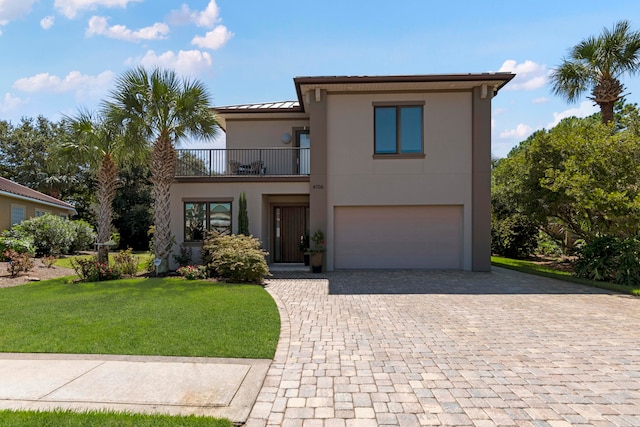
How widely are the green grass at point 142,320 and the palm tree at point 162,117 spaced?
11.1ft

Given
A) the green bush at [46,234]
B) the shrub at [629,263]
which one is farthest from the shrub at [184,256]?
the shrub at [629,263]

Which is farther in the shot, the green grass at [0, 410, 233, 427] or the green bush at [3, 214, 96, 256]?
the green bush at [3, 214, 96, 256]

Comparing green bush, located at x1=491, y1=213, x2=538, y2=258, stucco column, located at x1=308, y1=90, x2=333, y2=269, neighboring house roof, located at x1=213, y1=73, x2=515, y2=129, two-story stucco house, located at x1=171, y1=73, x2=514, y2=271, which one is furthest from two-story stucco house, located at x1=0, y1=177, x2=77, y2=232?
green bush, located at x1=491, y1=213, x2=538, y2=258

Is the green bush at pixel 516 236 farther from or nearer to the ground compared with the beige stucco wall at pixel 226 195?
nearer to the ground

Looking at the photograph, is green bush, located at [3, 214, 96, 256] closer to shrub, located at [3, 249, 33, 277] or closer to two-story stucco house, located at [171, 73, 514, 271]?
shrub, located at [3, 249, 33, 277]

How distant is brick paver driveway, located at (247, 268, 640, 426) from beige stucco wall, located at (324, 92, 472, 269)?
501cm

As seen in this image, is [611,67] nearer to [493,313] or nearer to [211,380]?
[493,313]

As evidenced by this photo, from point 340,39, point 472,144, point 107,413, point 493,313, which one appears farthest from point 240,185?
point 107,413

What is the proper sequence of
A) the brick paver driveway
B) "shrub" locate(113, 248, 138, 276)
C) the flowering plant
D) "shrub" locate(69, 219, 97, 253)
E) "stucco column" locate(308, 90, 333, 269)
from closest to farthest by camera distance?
the brick paver driveway < "shrub" locate(113, 248, 138, 276) < the flowering plant < "stucco column" locate(308, 90, 333, 269) < "shrub" locate(69, 219, 97, 253)

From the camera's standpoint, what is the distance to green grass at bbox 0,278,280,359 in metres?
5.21

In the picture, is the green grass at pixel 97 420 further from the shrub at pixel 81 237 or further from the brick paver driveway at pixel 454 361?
the shrub at pixel 81 237

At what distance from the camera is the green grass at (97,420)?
3.17m

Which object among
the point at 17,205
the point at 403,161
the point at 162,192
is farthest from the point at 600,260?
the point at 17,205

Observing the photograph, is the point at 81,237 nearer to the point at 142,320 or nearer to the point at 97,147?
the point at 97,147
